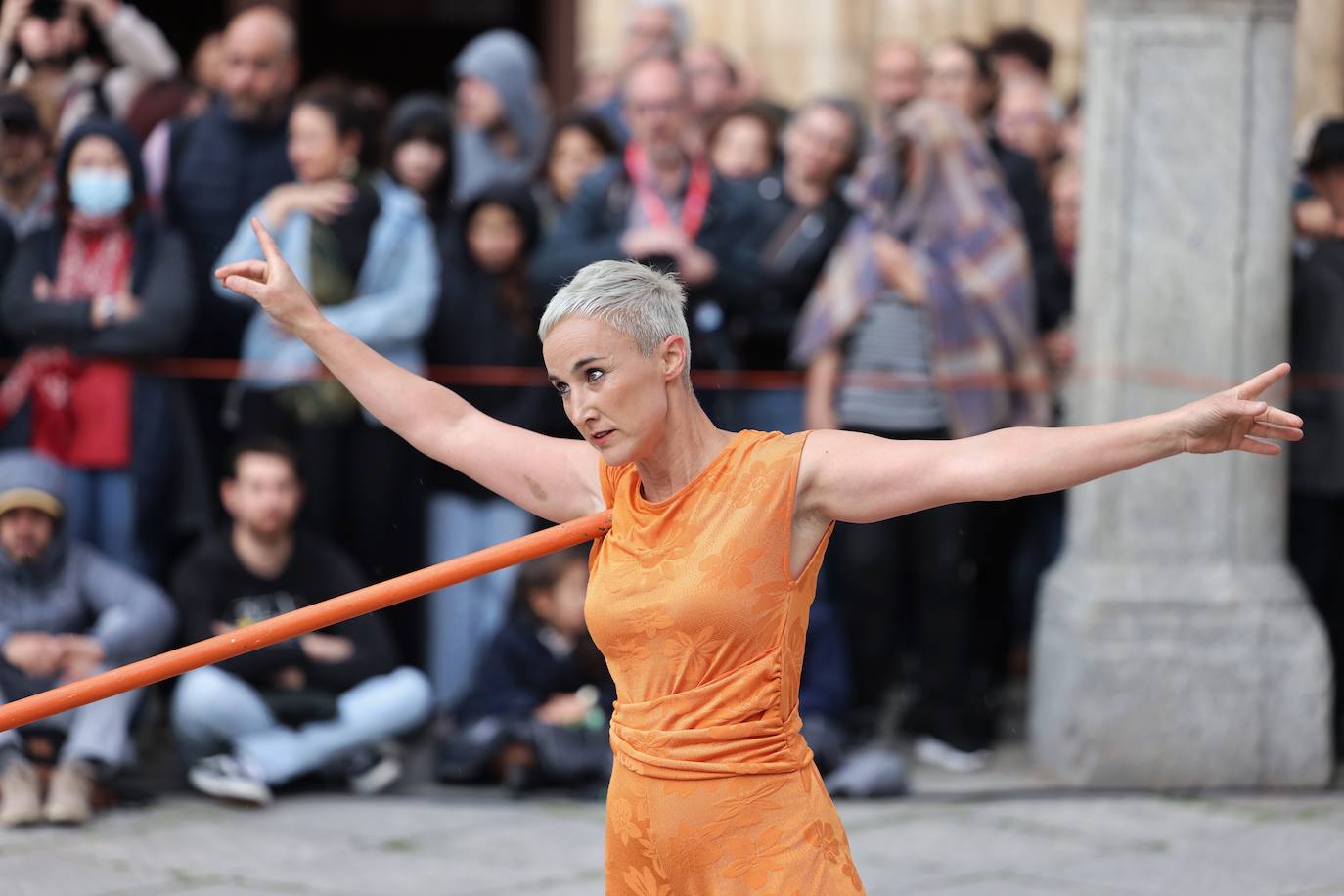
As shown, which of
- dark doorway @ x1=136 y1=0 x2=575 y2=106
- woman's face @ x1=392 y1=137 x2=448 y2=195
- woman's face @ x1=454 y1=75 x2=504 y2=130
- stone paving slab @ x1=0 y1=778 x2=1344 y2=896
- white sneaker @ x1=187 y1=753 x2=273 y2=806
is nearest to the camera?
stone paving slab @ x1=0 y1=778 x2=1344 y2=896

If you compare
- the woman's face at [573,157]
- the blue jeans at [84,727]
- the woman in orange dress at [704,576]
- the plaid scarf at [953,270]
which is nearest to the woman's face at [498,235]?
the woman's face at [573,157]

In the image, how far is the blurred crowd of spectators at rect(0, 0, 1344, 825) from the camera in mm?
6445

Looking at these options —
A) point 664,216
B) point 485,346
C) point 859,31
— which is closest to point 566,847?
point 485,346

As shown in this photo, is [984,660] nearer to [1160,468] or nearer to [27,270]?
[1160,468]

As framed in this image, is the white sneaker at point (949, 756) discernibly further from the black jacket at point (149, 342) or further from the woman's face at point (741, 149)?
the black jacket at point (149, 342)

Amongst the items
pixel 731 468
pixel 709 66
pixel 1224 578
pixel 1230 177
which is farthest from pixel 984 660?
pixel 731 468

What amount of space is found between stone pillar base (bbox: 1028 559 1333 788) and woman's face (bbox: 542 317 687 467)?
3562mm

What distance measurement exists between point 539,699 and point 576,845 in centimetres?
77

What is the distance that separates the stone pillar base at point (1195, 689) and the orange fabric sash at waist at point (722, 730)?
338 centimetres

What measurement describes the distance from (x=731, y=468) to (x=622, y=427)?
205mm

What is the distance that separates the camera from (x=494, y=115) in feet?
26.6

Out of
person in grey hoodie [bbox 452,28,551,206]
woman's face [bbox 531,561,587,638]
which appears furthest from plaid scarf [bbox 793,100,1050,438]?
person in grey hoodie [bbox 452,28,551,206]

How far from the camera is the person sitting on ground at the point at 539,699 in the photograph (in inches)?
253

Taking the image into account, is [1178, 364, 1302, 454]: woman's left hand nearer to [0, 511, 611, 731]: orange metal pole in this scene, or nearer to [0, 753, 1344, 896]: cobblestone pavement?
[0, 511, 611, 731]: orange metal pole
